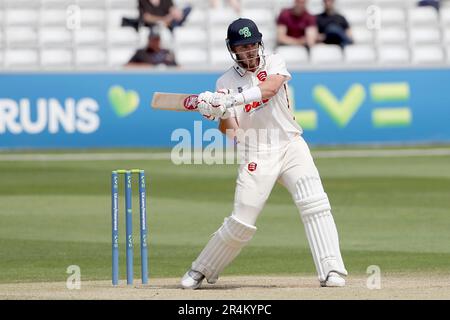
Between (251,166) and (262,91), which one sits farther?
(251,166)

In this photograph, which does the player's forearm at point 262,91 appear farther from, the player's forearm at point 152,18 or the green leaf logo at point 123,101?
the player's forearm at point 152,18

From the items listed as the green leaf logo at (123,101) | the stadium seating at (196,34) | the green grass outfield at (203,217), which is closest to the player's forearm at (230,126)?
the green grass outfield at (203,217)

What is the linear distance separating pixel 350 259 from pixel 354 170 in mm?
6432

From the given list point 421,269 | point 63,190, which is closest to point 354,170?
point 63,190

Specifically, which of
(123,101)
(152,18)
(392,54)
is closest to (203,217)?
(123,101)

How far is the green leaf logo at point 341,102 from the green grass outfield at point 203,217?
1.42m

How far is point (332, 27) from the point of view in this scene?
2086cm

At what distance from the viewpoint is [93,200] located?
14055 millimetres

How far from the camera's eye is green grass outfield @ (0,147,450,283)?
1011cm

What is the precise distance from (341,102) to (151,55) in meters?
3.04

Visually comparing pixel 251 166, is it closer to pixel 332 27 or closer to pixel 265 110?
pixel 265 110

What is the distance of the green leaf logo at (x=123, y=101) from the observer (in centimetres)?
1894

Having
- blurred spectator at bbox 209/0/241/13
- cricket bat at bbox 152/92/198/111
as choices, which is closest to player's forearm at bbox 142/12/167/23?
blurred spectator at bbox 209/0/241/13

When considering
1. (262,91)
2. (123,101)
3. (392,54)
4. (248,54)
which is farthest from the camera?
(392,54)
